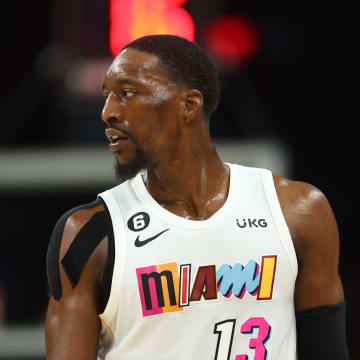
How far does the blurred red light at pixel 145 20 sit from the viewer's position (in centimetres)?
617

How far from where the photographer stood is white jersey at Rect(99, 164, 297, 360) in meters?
2.34

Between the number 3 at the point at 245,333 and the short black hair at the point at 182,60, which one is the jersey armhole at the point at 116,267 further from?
the short black hair at the point at 182,60

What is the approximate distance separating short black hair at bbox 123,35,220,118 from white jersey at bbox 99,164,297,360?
1.28ft

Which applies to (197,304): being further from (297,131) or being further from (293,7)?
(293,7)

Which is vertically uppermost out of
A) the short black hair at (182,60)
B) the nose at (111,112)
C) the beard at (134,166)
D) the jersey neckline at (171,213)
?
the short black hair at (182,60)

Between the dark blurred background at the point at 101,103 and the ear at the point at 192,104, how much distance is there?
344 centimetres

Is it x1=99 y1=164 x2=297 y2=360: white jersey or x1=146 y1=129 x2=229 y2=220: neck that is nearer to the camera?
x1=99 y1=164 x2=297 y2=360: white jersey

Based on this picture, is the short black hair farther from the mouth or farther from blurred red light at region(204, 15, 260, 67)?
blurred red light at region(204, 15, 260, 67)

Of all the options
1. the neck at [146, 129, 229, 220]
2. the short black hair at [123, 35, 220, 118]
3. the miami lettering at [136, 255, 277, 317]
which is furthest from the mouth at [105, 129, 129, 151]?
the miami lettering at [136, 255, 277, 317]

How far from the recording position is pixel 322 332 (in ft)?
8.13

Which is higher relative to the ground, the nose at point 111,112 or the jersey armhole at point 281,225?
the nose at point 111,112

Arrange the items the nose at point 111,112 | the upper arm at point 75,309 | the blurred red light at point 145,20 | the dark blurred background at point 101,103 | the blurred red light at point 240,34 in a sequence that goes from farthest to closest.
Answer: the blurred red light at point 240,34 → the dark blurred background at point 101,103 → the blurred red light at point 145,20 → the nose at point 111,112 → the upper arm at point 75,309

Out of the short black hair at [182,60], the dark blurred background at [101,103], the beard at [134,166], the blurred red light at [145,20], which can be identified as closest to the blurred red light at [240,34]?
the dark blurred background at [101,103]

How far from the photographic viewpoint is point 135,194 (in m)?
2.52
